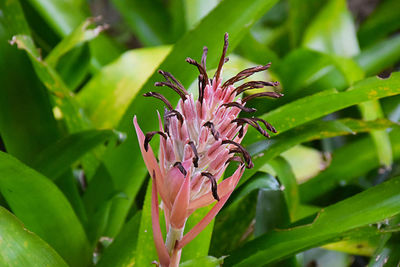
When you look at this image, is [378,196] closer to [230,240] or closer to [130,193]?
[230,240]

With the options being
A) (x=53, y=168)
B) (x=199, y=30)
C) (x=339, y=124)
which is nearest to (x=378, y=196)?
(x=339, y=124)

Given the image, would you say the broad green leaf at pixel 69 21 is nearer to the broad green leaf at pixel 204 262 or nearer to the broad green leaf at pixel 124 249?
the broad green leaf at pixel 124 249

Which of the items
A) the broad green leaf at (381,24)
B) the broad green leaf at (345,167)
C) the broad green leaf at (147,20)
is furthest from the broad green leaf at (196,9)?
the broad green leaf at (381,24)

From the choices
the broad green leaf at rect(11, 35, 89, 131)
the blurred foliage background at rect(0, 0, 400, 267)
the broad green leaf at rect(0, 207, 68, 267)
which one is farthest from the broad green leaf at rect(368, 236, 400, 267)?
the broad green leaf at rect(11, 35, 89, 131)

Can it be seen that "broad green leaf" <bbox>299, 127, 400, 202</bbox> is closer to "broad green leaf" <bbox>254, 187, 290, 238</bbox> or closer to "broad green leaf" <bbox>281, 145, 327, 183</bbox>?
"broad green leaf" <bbox>281, 145, 327, 183</bbox>

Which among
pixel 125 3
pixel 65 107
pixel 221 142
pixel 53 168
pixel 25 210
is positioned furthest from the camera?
pixel 125 3

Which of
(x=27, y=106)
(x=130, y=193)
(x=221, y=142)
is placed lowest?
(x=130, y=193)

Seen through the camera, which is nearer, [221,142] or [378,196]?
[221,142]

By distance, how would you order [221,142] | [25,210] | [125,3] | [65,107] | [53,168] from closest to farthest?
[221,142], [25,210], [53,168], [65,107], [125,3]
